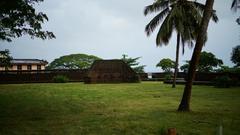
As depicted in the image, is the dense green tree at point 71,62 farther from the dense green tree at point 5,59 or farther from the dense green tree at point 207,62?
the dense green tree at point 5,59

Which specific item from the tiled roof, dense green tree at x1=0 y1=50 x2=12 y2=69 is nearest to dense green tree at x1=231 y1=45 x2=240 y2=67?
dense green tree at x1=0 y1=50 x2=12 y2=69

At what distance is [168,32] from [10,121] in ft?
65.3

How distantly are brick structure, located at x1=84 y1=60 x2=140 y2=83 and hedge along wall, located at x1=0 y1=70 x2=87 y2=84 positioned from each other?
4330 mm

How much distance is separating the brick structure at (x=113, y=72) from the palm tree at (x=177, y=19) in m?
11.1

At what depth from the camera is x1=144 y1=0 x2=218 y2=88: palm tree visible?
27.2 meters

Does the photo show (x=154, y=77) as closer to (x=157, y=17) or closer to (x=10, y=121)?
(x=157, y=17)

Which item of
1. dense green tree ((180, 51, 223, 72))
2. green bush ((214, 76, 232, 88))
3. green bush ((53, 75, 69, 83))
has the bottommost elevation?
green bush ((214, 76, 232, 88))

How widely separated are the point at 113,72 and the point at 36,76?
36.7 ft

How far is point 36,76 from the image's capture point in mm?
42188

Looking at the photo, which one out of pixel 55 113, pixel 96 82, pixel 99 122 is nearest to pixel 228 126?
pixel 99 122

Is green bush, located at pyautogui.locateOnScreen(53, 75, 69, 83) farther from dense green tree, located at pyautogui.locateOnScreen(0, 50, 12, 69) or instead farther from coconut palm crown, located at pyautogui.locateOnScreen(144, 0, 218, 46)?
dense green tree, located at pyautogui.locateOnScreen(0, 50, 12, 69)

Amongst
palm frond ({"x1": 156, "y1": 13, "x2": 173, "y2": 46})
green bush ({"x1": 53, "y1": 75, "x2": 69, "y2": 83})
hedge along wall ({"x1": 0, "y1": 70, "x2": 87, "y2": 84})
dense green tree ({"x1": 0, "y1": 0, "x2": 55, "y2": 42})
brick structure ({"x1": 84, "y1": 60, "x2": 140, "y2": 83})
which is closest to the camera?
dense green tree ({"x1": 0, "y1": 0, "x2": 55, "y2": 42})

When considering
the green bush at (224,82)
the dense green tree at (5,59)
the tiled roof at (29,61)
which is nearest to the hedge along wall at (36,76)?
the tiled roof at (29,61)

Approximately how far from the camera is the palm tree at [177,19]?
27156mm
